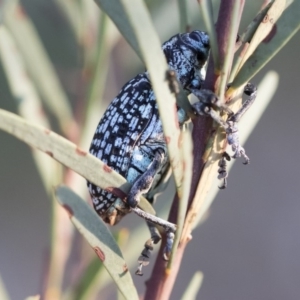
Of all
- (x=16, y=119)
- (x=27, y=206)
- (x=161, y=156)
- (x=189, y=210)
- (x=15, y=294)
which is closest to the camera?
(x=16, y=119)

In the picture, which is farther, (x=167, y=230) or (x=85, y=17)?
(x=85, y=17)

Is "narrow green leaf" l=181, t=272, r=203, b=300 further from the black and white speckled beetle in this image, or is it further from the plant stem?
the black and white speckled beetle

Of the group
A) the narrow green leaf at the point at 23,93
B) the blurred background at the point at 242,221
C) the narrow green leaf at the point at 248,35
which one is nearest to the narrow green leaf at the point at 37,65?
the narrow green leaf at the point at 23,93

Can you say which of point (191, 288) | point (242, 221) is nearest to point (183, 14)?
point (191, 288)

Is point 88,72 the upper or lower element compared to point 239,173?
upper

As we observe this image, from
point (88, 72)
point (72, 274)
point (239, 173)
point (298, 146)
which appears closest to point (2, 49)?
point (88, 72)

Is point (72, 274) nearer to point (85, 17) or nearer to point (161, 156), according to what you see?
point (161, 156)

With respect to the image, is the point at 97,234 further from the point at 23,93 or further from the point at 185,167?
the point at 23,93
